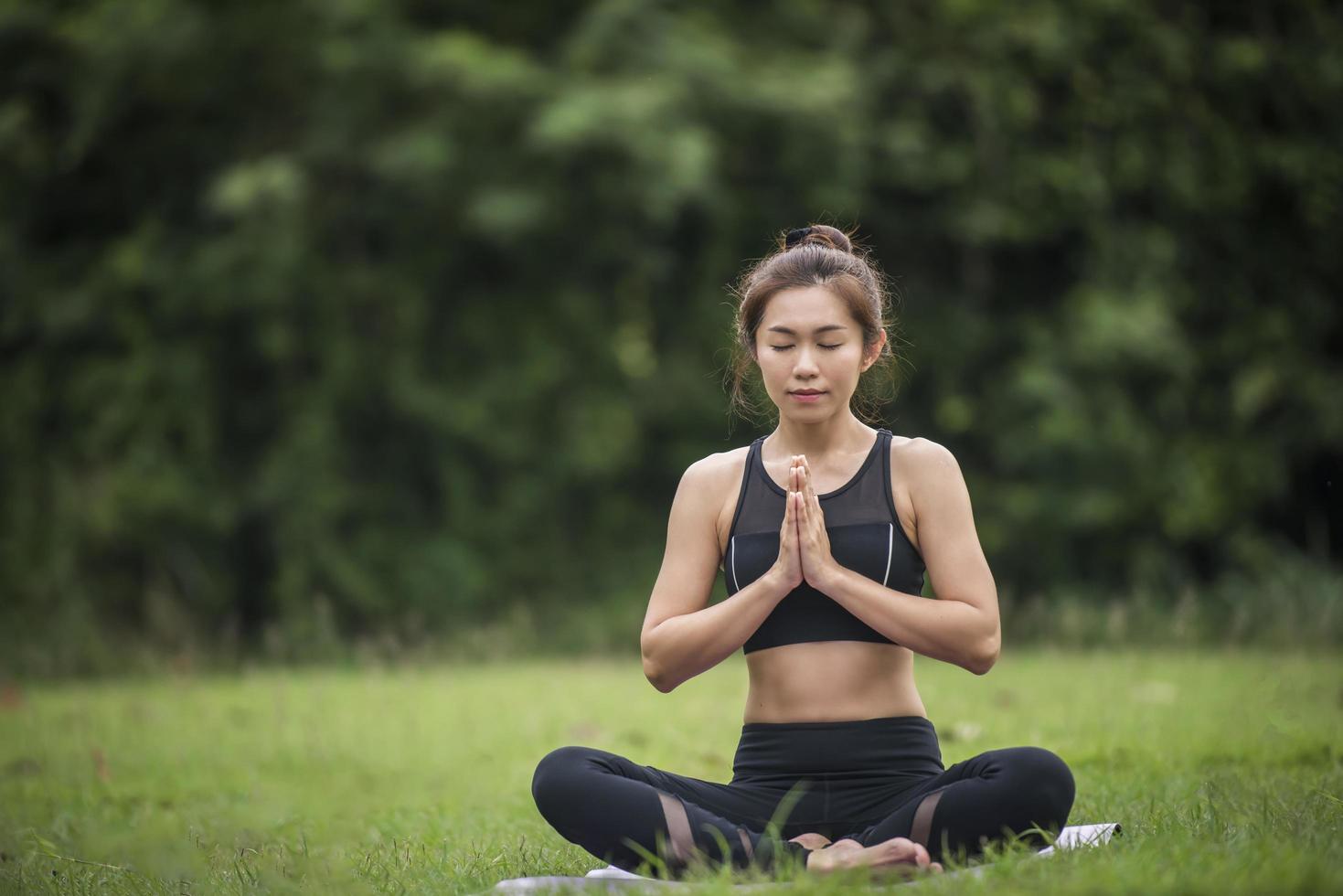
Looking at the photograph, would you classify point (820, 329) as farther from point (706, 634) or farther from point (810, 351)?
point (706, 634)

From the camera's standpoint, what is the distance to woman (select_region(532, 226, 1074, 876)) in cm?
332

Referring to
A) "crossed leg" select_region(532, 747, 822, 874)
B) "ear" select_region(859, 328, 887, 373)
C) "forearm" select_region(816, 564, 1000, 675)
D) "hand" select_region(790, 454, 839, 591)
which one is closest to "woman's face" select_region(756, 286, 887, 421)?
"ear" select_region(859, 328, 887, 373)

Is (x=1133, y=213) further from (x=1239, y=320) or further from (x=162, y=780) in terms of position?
(x=162, y=780)

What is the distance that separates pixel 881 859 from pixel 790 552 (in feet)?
2.50

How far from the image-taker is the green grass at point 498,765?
140 inches

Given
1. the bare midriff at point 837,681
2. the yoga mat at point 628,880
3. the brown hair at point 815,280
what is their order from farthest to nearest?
the brown hair at point 815,280 < the bare midriff at point 837,681 < the yoga mat at point 628,880

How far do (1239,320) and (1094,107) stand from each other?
7.38 ft

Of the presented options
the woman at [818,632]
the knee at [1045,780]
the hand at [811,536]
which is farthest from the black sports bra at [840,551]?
the knee at [1045,780]

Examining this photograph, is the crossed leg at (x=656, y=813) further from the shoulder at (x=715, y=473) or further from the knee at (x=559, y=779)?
the shoulder at (x=715, y=473)

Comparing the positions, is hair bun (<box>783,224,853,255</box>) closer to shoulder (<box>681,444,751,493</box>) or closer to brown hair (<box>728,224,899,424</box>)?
brown hair (<box>728,224,899,424</box>)

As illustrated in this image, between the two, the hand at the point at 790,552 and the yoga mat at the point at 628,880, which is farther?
the hand at the point at 790,552

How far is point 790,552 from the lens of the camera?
3.38 metres

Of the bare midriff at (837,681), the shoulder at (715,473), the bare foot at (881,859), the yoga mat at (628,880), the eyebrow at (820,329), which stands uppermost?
the eyebrow at (820,329)

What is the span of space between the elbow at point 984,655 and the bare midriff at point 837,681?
18cm
